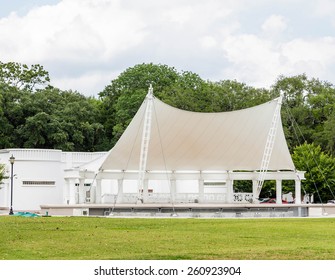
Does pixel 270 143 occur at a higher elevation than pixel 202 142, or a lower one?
lower

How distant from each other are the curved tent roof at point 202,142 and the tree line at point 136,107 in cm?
1209

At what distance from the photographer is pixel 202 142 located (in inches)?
2010

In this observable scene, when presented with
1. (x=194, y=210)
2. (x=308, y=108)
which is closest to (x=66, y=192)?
(x=194, y=210)

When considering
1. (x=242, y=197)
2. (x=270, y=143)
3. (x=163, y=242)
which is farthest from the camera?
(x=242, y=197)

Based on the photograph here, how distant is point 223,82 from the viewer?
8312 cm

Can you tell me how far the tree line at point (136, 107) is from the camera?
239 feet

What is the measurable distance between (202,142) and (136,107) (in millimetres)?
29029

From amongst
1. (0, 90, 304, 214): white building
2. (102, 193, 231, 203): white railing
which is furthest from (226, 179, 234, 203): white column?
(102, 193, 231, 203): white railing

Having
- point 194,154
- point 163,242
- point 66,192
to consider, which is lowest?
point 163,242

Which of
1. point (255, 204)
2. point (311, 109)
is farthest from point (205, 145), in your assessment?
point (311, 109)

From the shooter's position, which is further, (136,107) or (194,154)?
(136,107)

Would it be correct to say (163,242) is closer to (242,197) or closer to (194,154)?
(194,154)

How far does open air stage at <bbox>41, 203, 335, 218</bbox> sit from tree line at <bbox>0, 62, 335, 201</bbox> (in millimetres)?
16036

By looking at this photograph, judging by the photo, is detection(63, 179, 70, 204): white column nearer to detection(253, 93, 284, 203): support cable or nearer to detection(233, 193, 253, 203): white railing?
detection(233, 193, 253, 203): white railing
